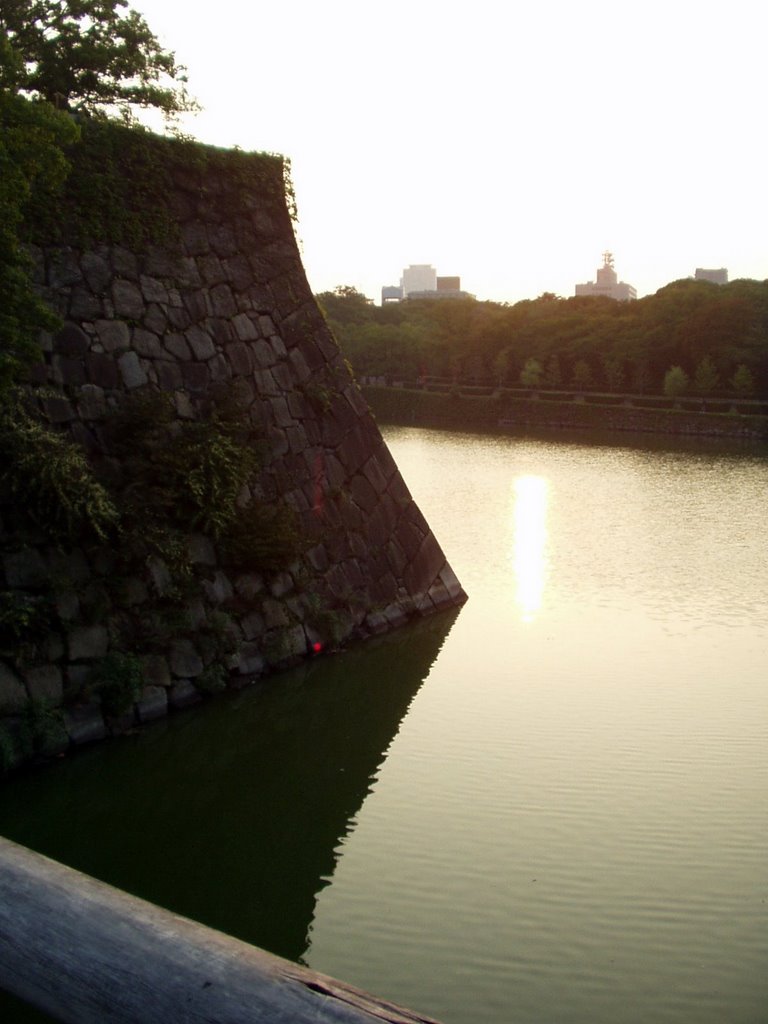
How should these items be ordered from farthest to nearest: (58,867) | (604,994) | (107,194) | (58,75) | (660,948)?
1. (58,75)
2. (107,194)
3. (660,948)
4. (604,994)
5. (58,867)

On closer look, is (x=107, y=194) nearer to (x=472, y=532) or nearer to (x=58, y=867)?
(x=58, y=867)

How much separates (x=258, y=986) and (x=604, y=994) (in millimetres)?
3089

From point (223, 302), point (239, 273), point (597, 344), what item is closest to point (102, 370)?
point (223, 302)

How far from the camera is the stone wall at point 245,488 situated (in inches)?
305

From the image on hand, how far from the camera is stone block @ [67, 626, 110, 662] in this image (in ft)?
25.4

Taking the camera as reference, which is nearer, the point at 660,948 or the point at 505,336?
the point at 660,948

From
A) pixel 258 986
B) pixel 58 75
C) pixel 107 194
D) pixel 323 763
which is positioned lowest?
pixel 323 763

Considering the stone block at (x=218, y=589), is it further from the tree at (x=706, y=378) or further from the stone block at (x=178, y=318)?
the tree at (x=706, y=378)

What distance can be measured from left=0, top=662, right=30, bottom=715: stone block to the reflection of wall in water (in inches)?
17.9

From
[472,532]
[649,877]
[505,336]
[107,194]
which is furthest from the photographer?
[505,336]

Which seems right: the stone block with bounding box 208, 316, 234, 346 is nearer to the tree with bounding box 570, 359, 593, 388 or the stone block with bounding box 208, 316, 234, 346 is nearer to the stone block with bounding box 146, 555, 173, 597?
the stone block with bounding box 146, 555, 173, 597

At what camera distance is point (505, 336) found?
224 ft

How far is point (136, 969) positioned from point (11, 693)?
5.22 metres

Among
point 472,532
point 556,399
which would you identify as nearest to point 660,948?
point 472,532
